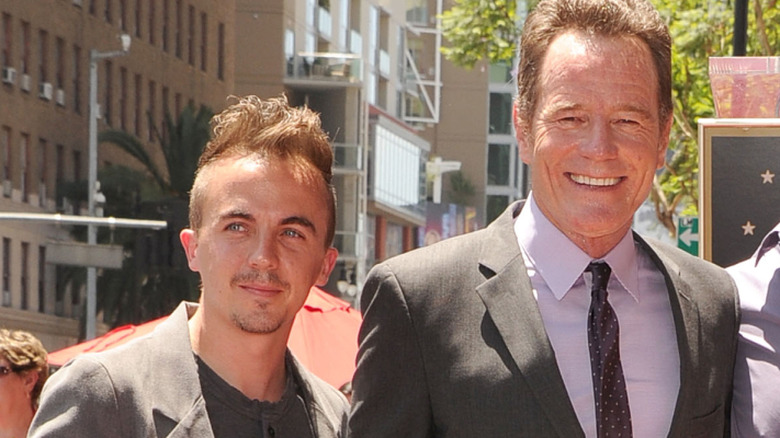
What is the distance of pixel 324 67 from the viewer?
52906 mm

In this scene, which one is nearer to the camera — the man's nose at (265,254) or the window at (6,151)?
the man's nose at (265,254)

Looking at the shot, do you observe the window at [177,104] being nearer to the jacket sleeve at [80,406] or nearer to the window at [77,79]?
the window at [77,79]

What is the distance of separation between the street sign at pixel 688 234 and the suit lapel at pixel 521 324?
32.8ft

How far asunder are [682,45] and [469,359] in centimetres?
1450

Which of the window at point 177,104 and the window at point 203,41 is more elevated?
the window at point 203,41

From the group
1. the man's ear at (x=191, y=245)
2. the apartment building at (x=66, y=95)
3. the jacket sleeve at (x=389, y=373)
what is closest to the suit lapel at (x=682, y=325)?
the jacket sleeve at (x=389, y=373)

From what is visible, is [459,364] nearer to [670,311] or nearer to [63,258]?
[670,311]

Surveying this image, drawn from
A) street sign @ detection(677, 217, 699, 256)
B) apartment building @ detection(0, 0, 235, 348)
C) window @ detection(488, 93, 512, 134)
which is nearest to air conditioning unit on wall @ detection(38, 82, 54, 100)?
apartment building @ detection(0, 0, 235, 348)

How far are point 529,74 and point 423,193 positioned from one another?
67336 millimetres

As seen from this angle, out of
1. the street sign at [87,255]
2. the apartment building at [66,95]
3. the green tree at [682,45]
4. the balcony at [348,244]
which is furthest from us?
the balcony at [348,244]

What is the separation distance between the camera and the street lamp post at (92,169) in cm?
3931

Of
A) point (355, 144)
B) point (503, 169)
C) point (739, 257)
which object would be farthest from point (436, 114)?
point (739, 257)

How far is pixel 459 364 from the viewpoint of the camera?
156 inches

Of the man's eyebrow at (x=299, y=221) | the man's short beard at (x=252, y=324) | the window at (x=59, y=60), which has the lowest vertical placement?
the man's short beard at (x=252, y=324)
